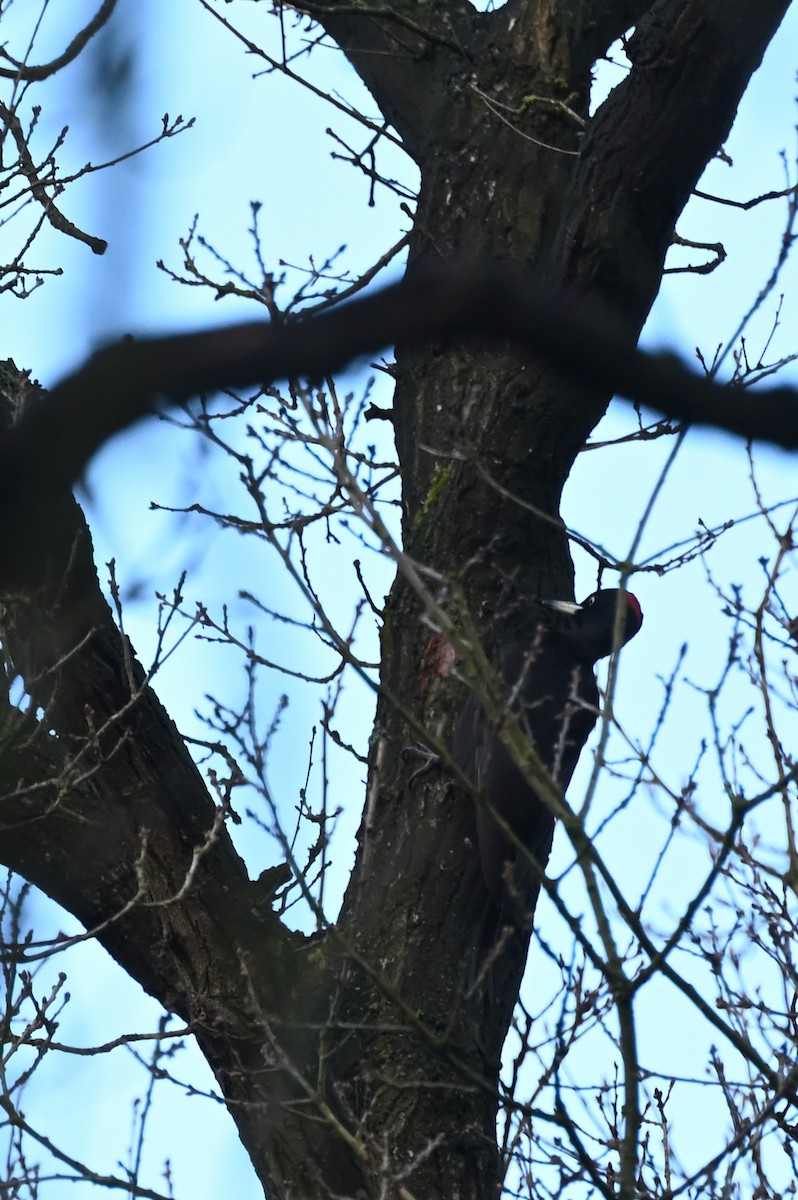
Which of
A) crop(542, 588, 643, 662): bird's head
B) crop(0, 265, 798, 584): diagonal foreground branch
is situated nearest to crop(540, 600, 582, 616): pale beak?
crop(542, 588, 643, 662): bird's head

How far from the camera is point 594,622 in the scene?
5469mm

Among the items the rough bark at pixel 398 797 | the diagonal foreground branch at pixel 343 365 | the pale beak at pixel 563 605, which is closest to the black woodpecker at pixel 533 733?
the pale beak at pixel 563 605

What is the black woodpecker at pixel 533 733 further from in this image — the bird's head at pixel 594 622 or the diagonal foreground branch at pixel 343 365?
the diagonal foreground branch at pixel 343 365

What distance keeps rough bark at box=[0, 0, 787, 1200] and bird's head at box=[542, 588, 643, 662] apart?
364 mm

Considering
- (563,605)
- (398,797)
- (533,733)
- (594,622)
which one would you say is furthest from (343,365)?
(594,622)

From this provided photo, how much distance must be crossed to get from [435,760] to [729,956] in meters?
1.09

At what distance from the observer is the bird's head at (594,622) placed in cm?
494

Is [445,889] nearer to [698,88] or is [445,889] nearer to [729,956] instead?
[729,956]

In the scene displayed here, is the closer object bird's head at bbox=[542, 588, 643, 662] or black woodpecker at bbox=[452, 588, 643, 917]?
black woodpecker at bbox=[452, 588, 643, 917]

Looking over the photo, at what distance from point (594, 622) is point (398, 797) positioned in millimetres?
1622

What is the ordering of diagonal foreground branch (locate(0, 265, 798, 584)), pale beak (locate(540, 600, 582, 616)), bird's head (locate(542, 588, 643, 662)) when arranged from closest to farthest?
1. diagonal foreground branch (locate(0, 265, 798, 584))
2. pale beak (locate(540, 600, 582, 616))
3. bird's head (locate(542, 588, 643, 662))

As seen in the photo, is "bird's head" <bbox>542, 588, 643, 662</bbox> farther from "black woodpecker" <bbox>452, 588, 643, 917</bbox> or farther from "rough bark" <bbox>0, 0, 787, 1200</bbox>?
"rough bark" <bbox>0, 0, 787, 1200</bbox>

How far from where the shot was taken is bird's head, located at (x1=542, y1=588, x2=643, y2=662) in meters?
4.94

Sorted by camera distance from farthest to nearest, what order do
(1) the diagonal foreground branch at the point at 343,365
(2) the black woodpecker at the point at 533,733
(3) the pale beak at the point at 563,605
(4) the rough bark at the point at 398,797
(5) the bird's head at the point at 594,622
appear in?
(5) the bird's head at the point at 594,622 < (3) the pale beak at the point at 563,605 < (2) the black woodpecker at the point at 533,733 < (4) the rough bark at the point at 398,797 < (1) the diagonal foreground branch at the point at 343,365
